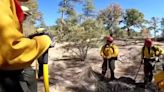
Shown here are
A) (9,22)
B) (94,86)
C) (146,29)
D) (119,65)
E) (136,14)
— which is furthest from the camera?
(146,29)

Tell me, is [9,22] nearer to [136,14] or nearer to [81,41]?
[81,41]

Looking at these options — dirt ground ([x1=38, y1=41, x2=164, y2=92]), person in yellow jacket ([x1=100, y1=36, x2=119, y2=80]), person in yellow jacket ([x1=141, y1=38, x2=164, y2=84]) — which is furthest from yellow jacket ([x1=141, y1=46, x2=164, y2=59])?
dirt ground ([x1=38, y1=41, x2=164, y2=92])

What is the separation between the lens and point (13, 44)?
1.73m

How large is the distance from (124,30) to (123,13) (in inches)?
104

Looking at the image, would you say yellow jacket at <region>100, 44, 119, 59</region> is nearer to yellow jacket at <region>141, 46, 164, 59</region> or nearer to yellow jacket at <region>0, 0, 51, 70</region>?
yellow jacket at <region>141, 46, 164, 59</region>

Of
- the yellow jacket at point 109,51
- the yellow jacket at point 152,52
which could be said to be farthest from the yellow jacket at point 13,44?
the yellow jacket at point 109,51

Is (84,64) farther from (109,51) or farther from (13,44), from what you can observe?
(13,44)

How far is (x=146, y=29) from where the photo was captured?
4834cm

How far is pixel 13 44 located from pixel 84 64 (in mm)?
16361

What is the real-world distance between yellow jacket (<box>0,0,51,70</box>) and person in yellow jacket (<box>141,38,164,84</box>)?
1183 centimetres

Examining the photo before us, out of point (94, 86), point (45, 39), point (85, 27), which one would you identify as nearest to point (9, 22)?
point (45, 39)

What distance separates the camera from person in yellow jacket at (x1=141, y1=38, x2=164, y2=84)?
45.7 ft

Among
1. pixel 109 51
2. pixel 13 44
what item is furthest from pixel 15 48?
pixel 109 51

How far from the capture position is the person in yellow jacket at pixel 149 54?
1392 centimetres
